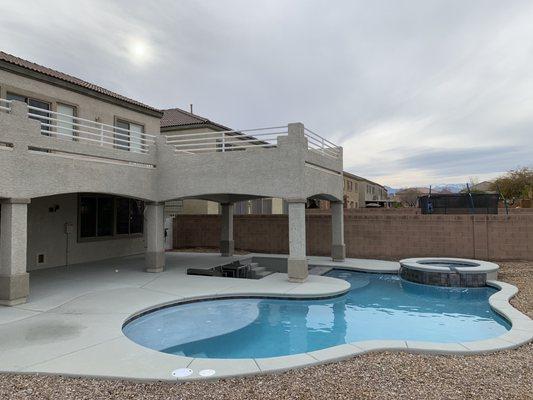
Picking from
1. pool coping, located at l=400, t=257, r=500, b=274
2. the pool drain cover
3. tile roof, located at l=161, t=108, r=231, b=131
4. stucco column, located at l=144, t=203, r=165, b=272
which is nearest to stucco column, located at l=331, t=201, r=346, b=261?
pool coping, located at l=400, t=257, r=500, b=274

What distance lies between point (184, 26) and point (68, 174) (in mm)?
6655

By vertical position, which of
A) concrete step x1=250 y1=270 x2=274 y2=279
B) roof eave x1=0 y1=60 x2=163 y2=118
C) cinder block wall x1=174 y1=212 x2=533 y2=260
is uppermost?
roof eave x1=0 y1=60 x2=163 y2=118

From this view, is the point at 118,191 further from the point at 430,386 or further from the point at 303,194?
the point at 430,386

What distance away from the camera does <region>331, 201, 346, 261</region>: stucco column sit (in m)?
19.4

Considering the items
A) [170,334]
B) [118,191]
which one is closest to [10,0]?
[118,191]

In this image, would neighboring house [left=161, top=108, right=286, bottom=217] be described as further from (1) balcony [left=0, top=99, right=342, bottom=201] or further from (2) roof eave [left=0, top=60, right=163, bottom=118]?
(1) balcony [left=0, top=99, right=342, bottom=201]

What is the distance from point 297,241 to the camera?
45.7 ft

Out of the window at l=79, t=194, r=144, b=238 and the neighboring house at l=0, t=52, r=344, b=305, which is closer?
the neighboring house at l=0, t=52, r=344, b=305

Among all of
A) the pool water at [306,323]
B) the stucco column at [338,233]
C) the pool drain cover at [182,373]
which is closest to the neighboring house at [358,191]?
the stucco column at [338,233]

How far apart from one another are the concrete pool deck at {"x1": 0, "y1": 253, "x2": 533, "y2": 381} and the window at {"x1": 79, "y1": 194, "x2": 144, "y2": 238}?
2.37m

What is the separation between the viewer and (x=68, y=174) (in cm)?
1217

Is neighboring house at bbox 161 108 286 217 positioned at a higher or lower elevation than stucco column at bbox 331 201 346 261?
higher

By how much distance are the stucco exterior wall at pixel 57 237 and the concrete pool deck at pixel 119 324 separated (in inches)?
33.5

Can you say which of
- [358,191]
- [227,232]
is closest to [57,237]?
[227,232]
